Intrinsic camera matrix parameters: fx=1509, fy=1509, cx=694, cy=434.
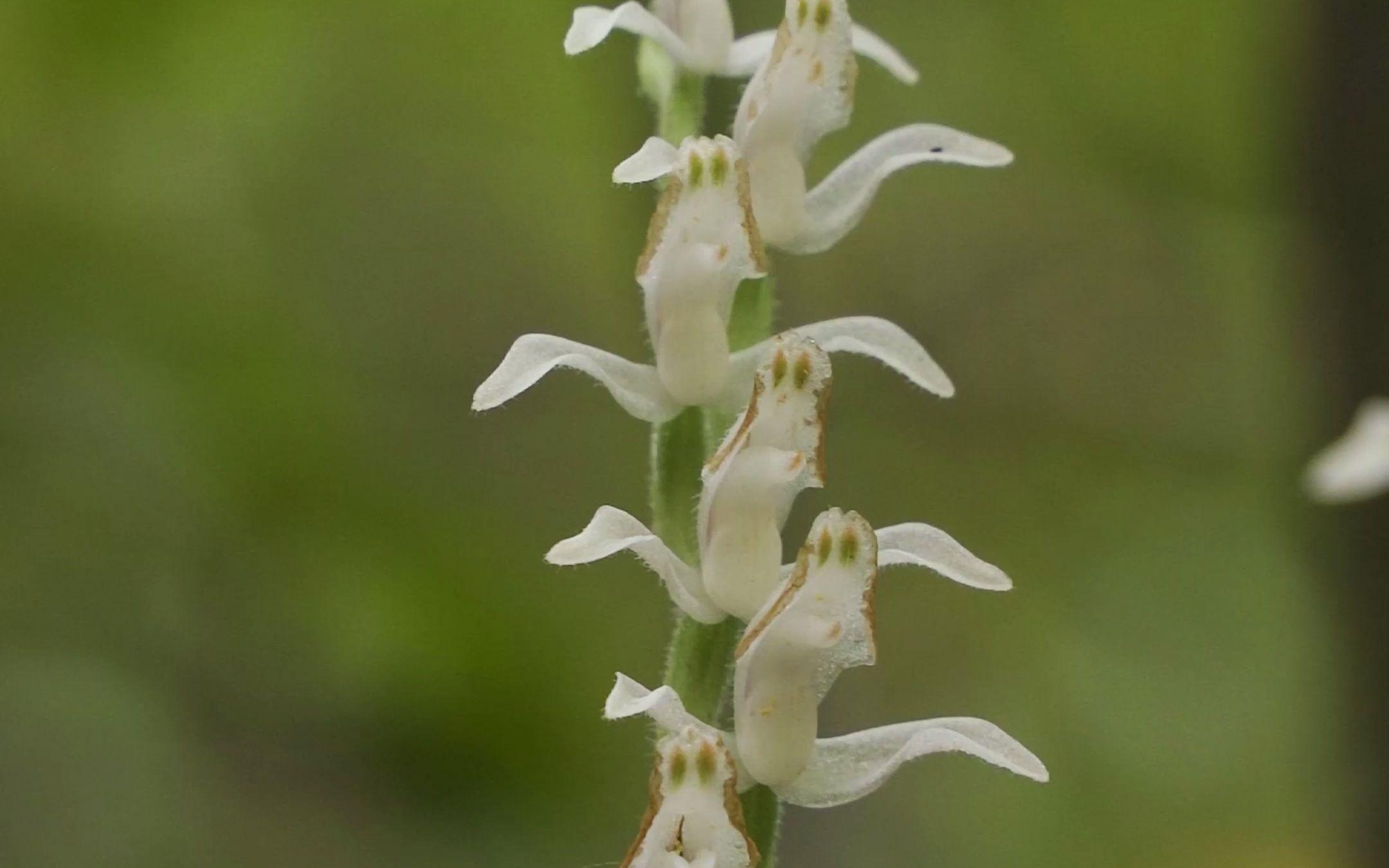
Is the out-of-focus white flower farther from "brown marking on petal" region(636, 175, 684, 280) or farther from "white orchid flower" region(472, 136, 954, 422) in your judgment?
"brown marking on petal" region(636, 175, 684, 280)

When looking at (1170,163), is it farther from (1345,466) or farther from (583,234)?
(1345,466)

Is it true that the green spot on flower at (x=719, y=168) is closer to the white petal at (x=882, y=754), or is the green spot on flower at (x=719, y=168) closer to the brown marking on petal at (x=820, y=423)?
the brown marking on petal at (x=820, y=423)

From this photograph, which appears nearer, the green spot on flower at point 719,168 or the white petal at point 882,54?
the green spot on flower at point 719,168

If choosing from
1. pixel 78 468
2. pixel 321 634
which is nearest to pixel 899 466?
pixel 321 634

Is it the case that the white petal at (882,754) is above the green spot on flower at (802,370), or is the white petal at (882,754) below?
below

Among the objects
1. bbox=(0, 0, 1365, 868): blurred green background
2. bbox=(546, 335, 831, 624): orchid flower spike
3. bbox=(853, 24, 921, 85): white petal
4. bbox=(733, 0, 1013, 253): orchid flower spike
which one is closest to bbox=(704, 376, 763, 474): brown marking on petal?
bbox=(546, 335, 831, 624): orchid flower spike

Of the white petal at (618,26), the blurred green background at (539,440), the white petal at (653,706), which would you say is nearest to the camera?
the white petal at (653,706)

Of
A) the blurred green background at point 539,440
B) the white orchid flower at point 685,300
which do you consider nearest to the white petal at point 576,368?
the white orchid flower at point 685,300

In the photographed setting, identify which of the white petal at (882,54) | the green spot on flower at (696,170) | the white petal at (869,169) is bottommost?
the green spot on flower at (696,170)
